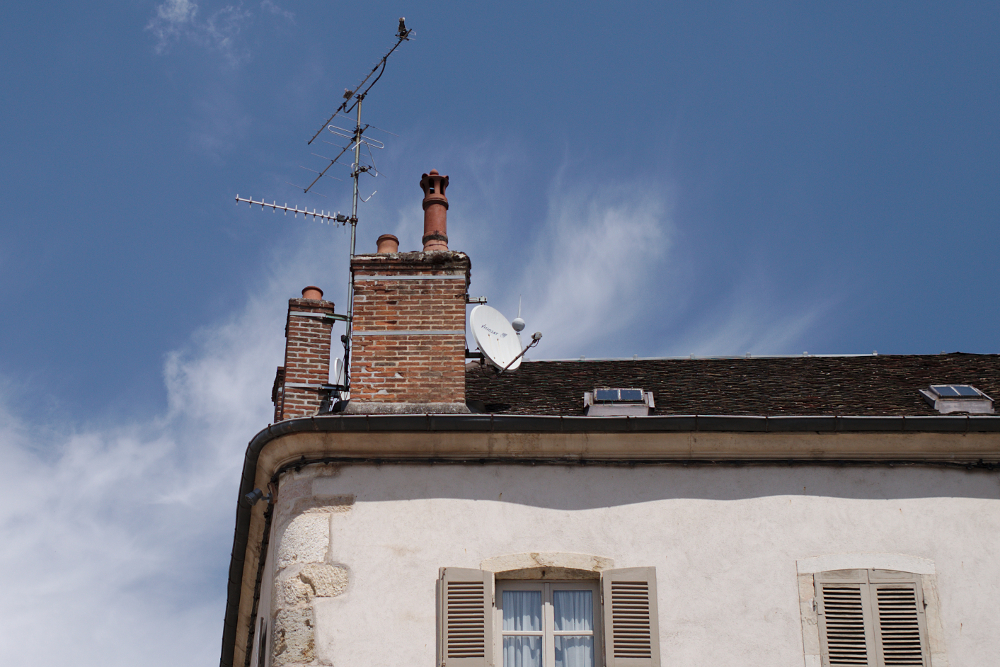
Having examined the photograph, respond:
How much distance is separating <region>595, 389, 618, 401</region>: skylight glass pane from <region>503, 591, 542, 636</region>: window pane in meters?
1.87

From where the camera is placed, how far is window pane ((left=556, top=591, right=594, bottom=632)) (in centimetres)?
852

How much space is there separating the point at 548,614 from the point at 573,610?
0.66ft

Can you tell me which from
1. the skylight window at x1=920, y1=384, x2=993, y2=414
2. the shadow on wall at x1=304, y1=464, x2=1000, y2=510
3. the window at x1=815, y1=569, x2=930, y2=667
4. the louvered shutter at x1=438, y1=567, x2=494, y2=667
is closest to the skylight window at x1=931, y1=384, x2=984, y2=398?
the skylight window at x1=920, y1=384, x2=993, y2=414

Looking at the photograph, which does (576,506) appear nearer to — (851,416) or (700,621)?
(700,621)

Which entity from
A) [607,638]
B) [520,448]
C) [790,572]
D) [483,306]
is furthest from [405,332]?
[790,572]

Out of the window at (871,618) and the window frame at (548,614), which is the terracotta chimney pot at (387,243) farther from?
the window at (871,618)

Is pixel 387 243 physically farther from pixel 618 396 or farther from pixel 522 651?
pixel 522 651

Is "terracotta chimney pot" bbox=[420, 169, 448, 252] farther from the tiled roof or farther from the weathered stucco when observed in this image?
the weathered stucco

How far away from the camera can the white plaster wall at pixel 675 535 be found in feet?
27.3

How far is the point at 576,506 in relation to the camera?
885cm

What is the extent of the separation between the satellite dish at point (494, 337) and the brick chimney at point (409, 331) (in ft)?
0.54

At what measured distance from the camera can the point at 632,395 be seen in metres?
9.77

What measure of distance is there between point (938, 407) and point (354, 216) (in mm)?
6501

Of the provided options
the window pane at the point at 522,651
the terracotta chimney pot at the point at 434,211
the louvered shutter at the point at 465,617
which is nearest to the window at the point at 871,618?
the window pane at the point at 522,651
